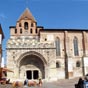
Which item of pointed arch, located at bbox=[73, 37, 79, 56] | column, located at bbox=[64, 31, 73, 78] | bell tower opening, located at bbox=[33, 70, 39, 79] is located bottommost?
bell tower opening, located at bbox=[33, 70, 39, 79]

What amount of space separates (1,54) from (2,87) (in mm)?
22770

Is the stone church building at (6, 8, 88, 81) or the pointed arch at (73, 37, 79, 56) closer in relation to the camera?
the stone church building at (6, 8, 88, 81)

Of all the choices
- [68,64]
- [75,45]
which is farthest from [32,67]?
[75,45]

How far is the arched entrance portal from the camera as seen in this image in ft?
171

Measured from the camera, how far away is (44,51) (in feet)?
170

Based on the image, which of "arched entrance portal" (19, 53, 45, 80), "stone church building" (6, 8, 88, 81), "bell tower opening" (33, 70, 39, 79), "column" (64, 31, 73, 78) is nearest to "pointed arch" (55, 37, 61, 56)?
"stone church building" (6, 8, 88, 81)

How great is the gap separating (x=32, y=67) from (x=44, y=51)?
397 cm

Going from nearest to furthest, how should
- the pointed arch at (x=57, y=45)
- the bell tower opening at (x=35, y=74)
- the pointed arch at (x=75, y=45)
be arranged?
the bell tower opening at (x=35, y=74)
the pointed arch at (x=57, y=45)
the pointed arch at (x=75, y=45)

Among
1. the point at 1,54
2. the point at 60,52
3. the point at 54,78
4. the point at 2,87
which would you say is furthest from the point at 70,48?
the point at 2,87

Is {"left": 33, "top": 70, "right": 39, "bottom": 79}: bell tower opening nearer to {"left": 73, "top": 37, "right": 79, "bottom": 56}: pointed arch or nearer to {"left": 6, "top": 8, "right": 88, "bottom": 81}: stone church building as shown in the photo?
{"left": 6, "top": 8, "right": 88, "bottom": 81}: stone church building

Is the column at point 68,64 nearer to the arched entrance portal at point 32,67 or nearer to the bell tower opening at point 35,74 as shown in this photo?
the arched entrance portal at point 32,67

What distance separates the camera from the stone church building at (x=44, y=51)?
5112 cm

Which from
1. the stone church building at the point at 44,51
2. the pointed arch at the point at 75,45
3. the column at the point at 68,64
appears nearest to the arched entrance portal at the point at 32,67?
the stone church building at the point at 44,51

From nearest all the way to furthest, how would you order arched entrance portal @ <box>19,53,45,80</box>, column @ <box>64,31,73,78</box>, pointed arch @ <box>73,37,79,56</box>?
arched entrance portal @ <box>19,53,45,80</box>, column @ <box>64,31,73,78</box>, pointed arch @ <box>73,37,79,56</box>
